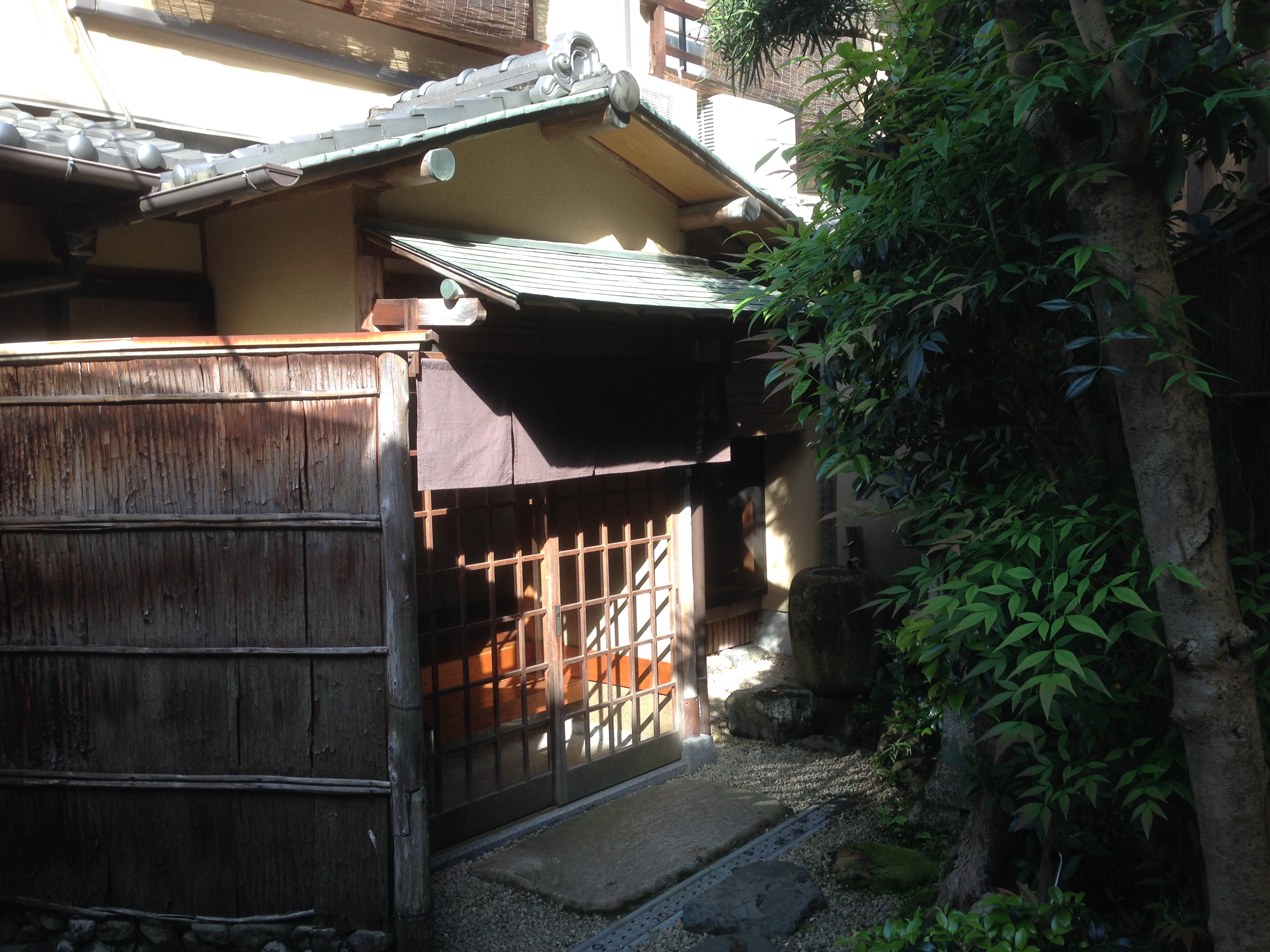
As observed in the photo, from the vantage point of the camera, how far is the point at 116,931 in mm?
5336

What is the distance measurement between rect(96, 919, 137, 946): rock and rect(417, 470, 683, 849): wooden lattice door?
6.10 ft

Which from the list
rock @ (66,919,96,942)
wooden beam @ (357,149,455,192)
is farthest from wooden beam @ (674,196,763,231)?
rock @ (66,919,96,942)

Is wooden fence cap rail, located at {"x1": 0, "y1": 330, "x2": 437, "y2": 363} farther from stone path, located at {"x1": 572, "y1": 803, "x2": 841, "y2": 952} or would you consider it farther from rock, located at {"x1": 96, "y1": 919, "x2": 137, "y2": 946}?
stone path, located at {"x1": 572, "y1": 803, "x2": 841, "y2": 952}

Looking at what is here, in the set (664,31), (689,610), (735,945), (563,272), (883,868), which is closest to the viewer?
(735,945)

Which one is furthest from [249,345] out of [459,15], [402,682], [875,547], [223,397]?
[875,547]

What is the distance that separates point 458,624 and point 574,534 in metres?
1.19

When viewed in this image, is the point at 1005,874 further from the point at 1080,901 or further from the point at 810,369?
the point at 810,369

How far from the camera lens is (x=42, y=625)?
5445 mm

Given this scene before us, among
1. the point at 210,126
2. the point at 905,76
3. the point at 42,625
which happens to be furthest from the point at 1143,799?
the point at 210,126

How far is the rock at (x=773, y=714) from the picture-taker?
9.12 metres

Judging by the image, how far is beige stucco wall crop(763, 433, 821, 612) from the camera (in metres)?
11.9

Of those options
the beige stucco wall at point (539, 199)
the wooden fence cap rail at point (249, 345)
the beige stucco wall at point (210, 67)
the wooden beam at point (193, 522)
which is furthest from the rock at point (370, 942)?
the beige stucco wall at point (210, 67)

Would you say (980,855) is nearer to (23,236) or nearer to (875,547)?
(875,547)

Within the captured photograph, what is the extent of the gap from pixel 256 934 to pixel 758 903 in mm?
2856
